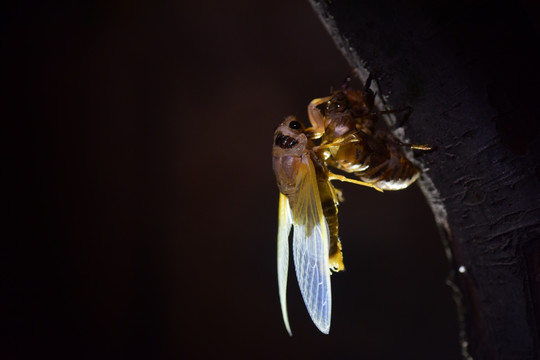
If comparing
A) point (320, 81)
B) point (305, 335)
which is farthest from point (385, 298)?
point (320, 81)

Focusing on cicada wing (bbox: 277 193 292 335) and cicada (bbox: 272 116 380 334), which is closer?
cicada (bbox: 272 116 380 334)

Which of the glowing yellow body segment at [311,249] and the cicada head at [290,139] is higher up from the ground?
the cicada head at [290,139]

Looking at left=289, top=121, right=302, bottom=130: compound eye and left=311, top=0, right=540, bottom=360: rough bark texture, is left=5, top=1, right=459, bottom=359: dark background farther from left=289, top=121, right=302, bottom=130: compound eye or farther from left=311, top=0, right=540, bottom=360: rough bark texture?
left=311, top=0, right=540, bottom=360: rough bark texture

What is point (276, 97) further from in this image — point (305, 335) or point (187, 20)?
A: point (305, 335)

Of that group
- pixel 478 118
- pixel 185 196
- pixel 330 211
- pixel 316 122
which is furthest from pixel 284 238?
pixel 185 196

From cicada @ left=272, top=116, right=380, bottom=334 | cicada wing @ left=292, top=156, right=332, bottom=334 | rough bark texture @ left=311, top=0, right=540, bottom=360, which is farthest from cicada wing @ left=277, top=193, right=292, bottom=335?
rough bark texture @ left=311, top=0, right=540, bottom=360

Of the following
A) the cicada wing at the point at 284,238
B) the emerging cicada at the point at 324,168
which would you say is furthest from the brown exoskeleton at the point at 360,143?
the cicada wing at the point at 284,238

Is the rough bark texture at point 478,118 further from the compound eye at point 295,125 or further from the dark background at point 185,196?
the dark background at point 185,196
